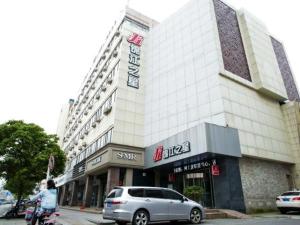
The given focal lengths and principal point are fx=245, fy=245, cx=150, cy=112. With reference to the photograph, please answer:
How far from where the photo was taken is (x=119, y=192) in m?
10.4

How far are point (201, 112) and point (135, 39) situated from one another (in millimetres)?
14610

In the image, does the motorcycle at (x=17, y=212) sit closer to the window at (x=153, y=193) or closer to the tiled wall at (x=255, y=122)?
the window at (x=153, y=193)

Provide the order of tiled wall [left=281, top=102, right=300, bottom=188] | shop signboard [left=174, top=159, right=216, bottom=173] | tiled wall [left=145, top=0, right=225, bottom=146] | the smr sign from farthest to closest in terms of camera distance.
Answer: the smr sign → tiled wall [left=281, top=102, right=300, bottom=188] → tiled wall [left=145, top=0, right=225, bottom=146] → shop signboard [left=174, top=159, right=216, bottom=173]

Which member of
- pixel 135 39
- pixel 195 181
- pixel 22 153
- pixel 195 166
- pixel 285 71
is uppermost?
pixel 135 39

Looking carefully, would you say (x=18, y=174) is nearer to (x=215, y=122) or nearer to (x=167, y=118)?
(x=167, y=118)

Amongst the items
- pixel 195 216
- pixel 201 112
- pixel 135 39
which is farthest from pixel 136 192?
pixel 135 39

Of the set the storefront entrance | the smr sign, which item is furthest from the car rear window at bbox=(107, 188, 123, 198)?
the smr sign

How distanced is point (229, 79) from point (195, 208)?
13.5 m

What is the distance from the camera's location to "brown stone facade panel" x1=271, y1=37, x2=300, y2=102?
28.6 metres

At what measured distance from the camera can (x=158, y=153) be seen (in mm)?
22359

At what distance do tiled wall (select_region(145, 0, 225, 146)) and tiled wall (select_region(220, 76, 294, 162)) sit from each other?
4.00 feet

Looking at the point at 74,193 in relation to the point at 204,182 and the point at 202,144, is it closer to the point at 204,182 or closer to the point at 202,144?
the point at 204,182

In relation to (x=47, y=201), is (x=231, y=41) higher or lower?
higher

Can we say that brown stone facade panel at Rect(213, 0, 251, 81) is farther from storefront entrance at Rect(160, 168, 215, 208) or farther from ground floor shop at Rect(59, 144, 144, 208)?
ground floor shop at Rect(59, 144, 144, 208)
